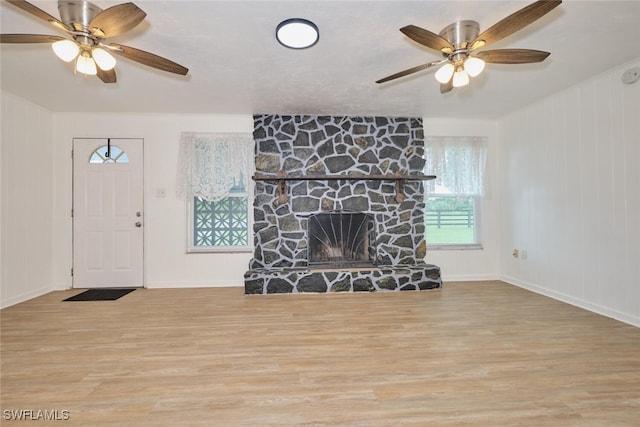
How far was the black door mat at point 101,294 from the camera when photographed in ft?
11.7

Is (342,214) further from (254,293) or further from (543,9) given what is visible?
(543,9)

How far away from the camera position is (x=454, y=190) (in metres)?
4.46

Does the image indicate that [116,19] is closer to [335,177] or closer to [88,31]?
[88,31]

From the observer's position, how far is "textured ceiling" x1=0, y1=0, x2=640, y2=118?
1962mm

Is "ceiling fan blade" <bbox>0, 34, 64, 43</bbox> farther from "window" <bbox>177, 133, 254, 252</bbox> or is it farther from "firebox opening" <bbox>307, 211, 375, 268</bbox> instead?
"firebox opening" <bbox>307, 211, 375, 268</bbox>

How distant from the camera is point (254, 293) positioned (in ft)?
12.3

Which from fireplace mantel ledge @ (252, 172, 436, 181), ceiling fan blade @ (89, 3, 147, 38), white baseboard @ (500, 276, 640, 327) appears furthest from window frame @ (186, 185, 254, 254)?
white baseboard @ (500, 276, 640, 327)

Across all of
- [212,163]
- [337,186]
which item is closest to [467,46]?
[337,186]

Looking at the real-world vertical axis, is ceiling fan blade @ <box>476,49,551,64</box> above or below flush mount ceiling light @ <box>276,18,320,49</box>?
below

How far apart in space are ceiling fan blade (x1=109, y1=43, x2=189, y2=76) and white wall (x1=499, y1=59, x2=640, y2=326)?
3.92 m

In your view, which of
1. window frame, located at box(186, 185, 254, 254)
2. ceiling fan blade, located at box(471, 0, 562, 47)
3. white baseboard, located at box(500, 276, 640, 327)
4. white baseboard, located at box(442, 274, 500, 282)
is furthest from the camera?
white baseboard, located at box(442, 274, 500, 282)

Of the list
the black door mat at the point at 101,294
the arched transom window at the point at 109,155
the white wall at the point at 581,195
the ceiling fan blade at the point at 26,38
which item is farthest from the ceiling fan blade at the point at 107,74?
the white wall at the point at 581,195

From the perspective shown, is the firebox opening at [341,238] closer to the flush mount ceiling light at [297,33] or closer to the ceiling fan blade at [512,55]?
the flush mount ceiling light at [297,33]

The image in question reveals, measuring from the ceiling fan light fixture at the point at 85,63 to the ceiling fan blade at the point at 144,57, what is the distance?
21 centimetres
